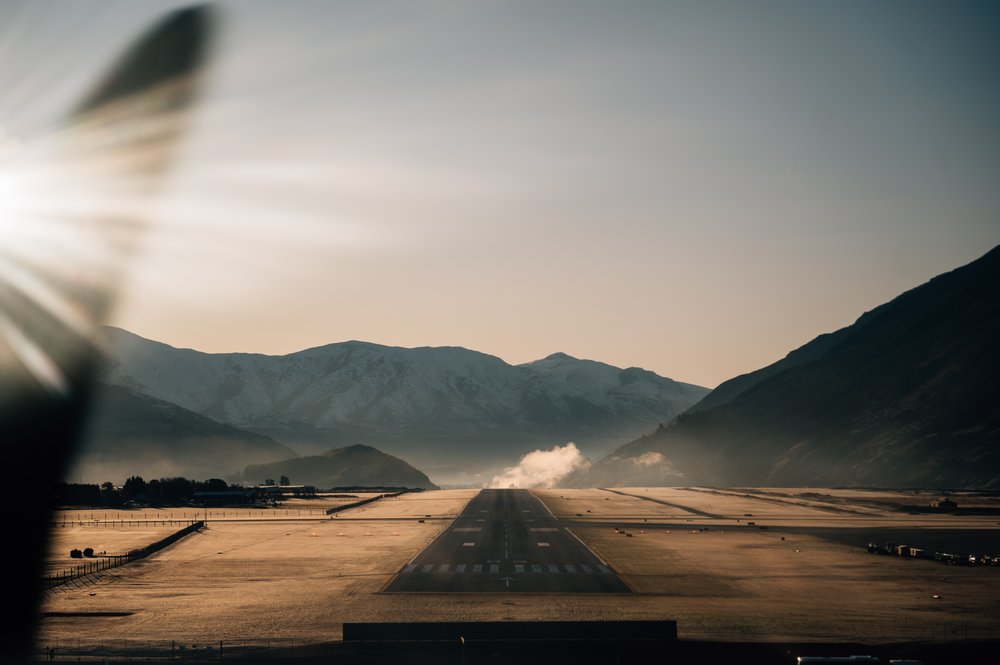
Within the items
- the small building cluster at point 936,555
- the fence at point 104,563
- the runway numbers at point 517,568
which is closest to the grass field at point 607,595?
the fence at point 104,563

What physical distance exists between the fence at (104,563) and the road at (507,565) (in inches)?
1268

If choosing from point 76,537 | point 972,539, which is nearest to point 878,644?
point 972,539

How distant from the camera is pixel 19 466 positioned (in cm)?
15062

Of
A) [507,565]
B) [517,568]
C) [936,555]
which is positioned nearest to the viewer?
[517,568]

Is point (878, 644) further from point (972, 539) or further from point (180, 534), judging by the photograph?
point (180, 534)

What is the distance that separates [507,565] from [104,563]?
44.8 m

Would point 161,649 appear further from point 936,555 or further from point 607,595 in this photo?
point 936,555

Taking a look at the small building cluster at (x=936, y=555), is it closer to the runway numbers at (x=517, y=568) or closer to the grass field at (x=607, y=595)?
the grass field at (x=607, y=595)

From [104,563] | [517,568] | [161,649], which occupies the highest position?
[104,563]

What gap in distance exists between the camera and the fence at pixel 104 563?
98.3 m

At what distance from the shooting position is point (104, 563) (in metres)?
113

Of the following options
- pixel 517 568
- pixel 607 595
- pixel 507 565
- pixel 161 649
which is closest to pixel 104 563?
pixel 507 565

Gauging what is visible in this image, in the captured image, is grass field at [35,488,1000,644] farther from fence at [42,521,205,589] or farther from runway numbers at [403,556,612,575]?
runway numbers at [403,556,612,575]

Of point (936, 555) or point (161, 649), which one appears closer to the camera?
point (161, 649)
